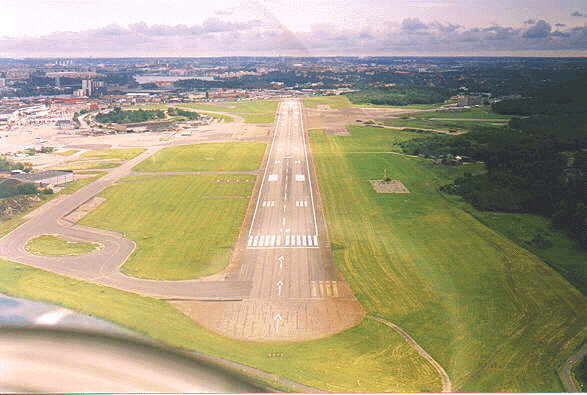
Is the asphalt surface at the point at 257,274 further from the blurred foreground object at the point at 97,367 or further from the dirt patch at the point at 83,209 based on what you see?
the blurred foreground object at the point at 97,367

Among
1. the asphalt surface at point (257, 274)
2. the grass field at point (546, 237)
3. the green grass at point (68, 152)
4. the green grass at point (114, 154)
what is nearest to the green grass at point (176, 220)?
the asphalt surface at point (257, 274)

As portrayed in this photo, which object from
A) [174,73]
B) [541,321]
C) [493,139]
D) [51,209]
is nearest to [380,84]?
[174,73]

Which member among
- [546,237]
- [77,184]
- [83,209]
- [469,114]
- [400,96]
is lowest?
[83,209]

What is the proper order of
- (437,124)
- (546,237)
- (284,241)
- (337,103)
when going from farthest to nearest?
(337,103), (437,124), (546,237), (284,241)

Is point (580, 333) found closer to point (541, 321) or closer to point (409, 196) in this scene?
point (541, 321)

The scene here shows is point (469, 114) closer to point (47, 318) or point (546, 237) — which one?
point (546, 237)

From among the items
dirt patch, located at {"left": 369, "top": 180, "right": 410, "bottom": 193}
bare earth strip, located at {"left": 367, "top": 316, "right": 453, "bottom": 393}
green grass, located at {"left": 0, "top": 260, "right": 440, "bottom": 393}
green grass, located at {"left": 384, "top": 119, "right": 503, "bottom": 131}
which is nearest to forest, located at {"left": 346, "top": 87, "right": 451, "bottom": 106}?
green grass, located at {"left": 384, "top": 119, "right": 503, "bottom": 131}

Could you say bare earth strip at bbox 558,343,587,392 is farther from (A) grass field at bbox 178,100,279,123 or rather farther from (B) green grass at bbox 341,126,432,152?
(A) grass field at bbox 178,100,279,123

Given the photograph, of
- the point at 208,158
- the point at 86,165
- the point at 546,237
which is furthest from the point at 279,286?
the point at 86,165
